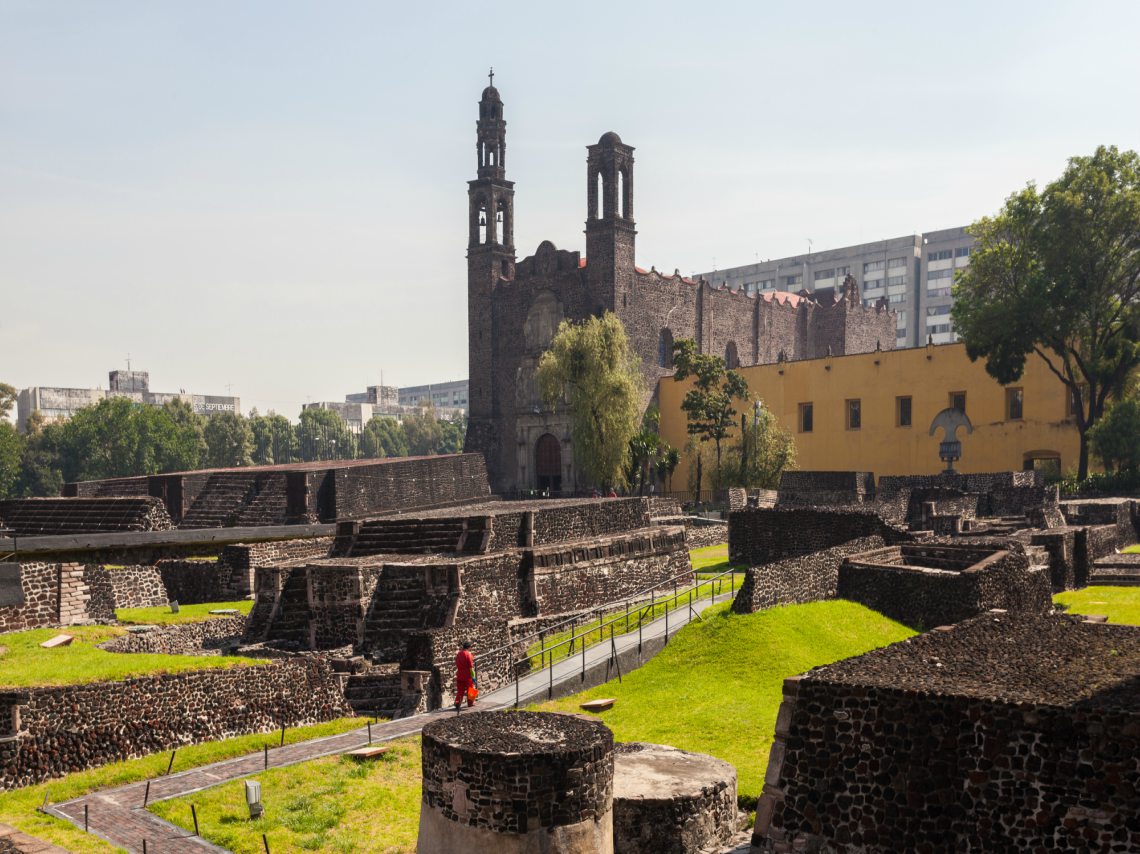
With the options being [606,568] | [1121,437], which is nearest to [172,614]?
[606,568]

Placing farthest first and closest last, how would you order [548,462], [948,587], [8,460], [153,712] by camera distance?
[8,460] → [548,462] → [948,587] → [153,712]

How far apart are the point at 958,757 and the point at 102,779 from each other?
10320mm

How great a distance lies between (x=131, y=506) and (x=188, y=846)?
66.1 ft

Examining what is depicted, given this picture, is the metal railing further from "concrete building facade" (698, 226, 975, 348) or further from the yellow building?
"concrete building facade" (698, 226, 975, 348)

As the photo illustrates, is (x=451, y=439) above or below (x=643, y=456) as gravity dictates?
above

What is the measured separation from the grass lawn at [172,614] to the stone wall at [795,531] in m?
11.9

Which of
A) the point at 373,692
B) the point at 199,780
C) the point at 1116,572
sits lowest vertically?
the point at 199,780

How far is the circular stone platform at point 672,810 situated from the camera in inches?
432

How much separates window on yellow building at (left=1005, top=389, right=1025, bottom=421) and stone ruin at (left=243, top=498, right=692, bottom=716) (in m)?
22.3

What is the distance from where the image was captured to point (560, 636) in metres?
22.0

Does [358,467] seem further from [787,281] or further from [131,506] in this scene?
[787,281]

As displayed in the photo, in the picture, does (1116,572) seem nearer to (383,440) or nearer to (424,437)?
(383,440)

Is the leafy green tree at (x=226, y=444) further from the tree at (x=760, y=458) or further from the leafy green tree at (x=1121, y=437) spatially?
the leafy green tree at (x=1121, y=437)

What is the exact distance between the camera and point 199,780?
13883mm
